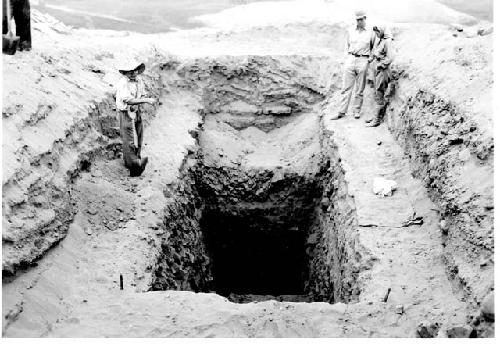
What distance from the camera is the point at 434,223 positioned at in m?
6.02

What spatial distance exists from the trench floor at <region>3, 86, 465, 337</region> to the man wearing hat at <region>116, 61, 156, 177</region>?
0.34 m

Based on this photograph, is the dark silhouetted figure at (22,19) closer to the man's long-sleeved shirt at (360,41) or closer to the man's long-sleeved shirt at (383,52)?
the man's long-sleeved shirt at (360,41)

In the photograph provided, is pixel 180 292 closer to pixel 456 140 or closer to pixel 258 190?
pixel 456 140

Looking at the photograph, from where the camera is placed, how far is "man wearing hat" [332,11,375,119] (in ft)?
27.3

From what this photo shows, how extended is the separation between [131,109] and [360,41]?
3803 millimetres

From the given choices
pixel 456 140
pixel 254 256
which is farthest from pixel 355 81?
pixel 254 256

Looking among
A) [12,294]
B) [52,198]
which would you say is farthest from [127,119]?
[12,294]

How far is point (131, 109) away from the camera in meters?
6.59

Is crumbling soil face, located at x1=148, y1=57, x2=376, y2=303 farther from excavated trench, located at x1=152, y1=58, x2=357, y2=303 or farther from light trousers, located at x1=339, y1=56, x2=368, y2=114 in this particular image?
light trousers, located at x1=339, y1=56, x2=368, y2=114

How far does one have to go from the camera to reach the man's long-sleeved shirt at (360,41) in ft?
27.3

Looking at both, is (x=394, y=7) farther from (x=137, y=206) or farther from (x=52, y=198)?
(x=52, y=198)

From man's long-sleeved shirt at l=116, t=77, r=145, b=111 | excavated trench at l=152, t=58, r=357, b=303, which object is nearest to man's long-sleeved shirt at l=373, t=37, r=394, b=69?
excavated trench at l=152, t=58, r=357, b=303

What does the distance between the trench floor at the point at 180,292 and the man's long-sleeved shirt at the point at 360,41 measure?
2074 mm

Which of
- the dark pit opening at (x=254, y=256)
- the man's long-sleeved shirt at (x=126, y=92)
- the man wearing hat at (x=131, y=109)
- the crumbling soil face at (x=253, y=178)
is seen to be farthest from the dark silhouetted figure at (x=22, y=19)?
the dark pit opening at (x=254, y=256)
